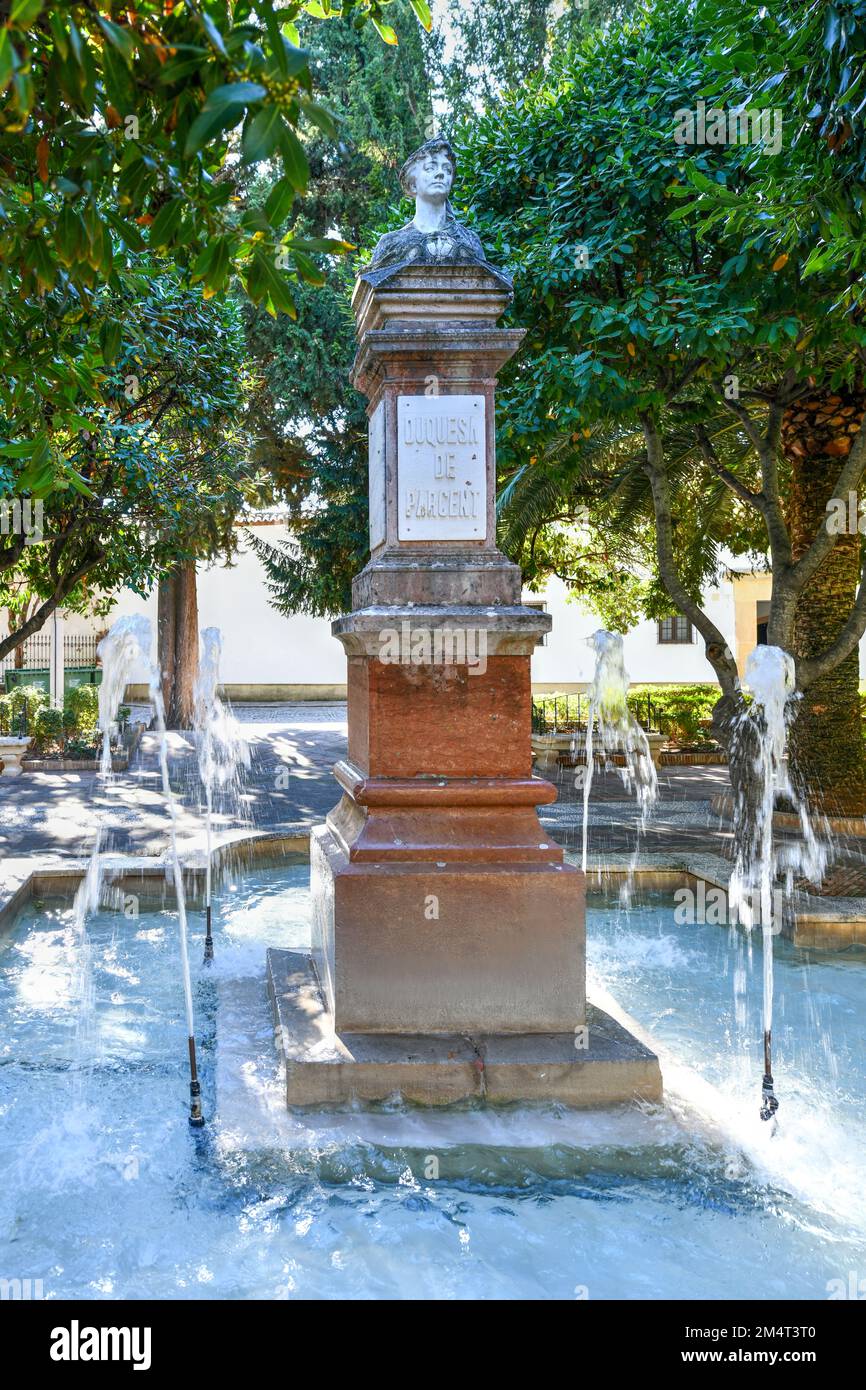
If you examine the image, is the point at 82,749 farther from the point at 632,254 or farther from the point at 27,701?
the point at 632,254

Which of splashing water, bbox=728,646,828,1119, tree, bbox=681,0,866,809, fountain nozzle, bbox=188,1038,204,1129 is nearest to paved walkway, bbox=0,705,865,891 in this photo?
splashing water, bbox=728,646,828,1119

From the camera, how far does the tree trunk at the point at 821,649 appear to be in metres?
10.0

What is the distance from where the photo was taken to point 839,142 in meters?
4.25

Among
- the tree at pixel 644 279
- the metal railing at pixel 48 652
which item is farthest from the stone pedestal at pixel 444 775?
the metal railing at pixel 48 652

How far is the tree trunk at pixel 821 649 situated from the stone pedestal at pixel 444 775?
21.6 feet

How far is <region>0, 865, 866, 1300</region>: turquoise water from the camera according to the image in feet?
8.99

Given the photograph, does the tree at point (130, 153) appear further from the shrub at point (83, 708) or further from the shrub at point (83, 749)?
the shrub at point (83, 708)

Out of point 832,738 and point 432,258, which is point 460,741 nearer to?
point 432,258

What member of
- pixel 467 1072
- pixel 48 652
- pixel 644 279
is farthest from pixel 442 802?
pixel 48 652

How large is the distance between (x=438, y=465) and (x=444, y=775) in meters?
1.29

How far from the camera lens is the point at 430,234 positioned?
4.36 m

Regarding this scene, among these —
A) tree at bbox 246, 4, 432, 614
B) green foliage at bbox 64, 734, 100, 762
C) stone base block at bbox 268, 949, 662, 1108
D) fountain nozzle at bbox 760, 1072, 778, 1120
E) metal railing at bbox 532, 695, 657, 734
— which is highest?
tree at bbox 246, 4, 432, 614

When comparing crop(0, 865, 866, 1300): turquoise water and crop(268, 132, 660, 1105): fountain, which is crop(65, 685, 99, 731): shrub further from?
crop(268, 132, 660, 1105): fountain

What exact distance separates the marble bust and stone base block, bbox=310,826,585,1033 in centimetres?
242
